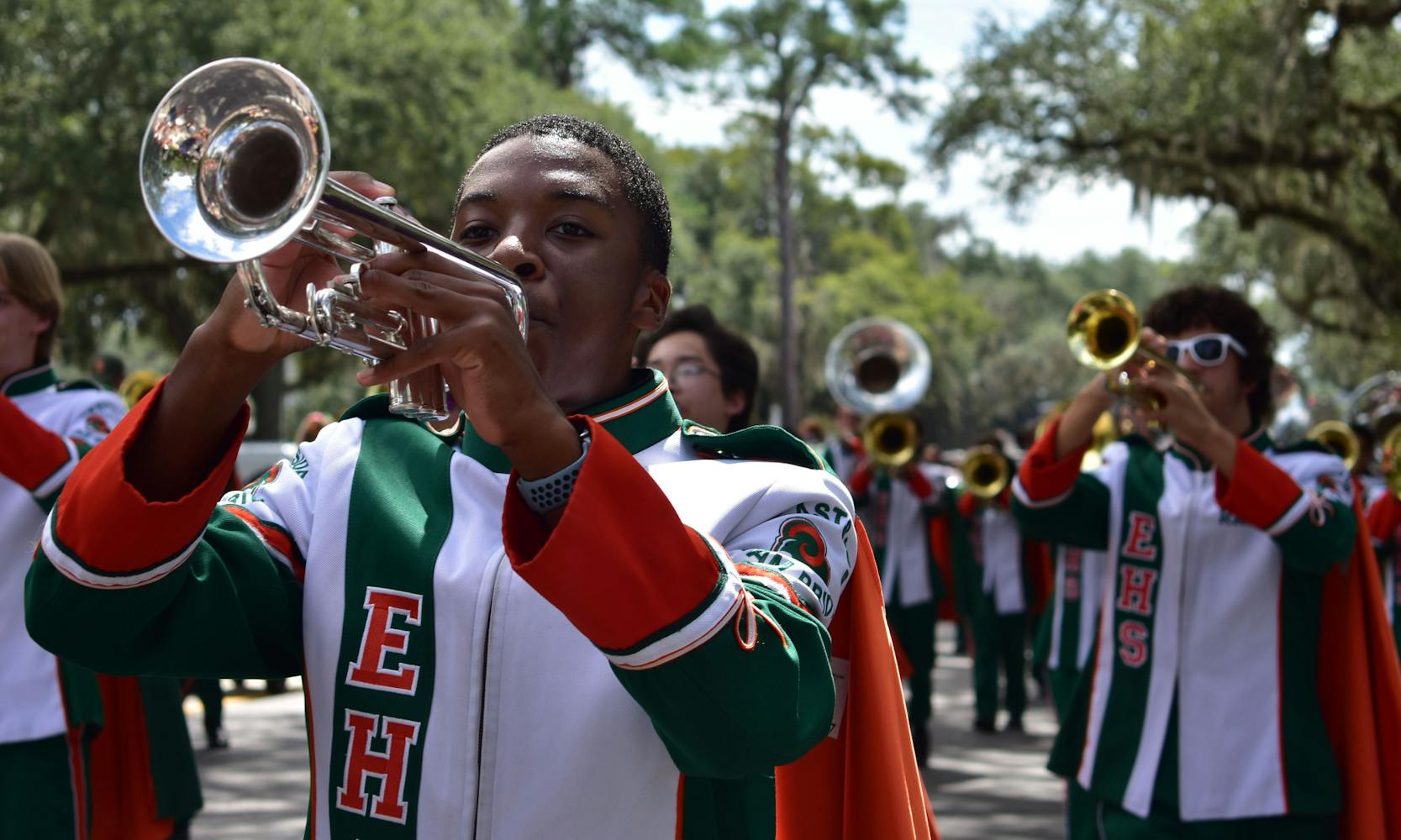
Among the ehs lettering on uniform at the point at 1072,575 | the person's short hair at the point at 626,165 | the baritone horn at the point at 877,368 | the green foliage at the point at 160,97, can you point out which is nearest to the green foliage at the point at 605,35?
the green foliage at the point at 160,97

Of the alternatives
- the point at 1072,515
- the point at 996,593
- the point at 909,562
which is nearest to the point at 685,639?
the point at 1072,515

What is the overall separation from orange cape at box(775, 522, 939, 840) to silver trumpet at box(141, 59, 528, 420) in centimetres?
80

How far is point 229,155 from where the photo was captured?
1.85m

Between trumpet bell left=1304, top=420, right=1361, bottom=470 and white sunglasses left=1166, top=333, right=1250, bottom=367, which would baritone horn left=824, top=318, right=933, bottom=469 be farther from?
white sunglasses left=1166, top=333, right=1250, bottom=367

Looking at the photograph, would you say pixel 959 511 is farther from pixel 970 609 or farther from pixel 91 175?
pixel 91 175

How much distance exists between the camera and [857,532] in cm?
227

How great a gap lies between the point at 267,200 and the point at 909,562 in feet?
A: 29.1

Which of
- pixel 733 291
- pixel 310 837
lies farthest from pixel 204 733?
pixel 733 291

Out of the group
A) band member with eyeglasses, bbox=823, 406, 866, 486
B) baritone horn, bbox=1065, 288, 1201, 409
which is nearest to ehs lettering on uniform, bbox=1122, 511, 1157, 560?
baritone horn, bbox=1065, 288, 1201, 409

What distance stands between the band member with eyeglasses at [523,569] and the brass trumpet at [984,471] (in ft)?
31.6

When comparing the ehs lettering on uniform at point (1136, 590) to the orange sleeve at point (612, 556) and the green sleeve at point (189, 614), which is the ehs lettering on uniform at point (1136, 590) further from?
the orange sleeve at point (612, 556)

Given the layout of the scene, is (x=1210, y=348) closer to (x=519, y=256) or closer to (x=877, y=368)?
(x=519, y=256)

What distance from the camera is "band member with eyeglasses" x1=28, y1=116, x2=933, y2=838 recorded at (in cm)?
170

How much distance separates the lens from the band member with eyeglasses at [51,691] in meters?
3.82
